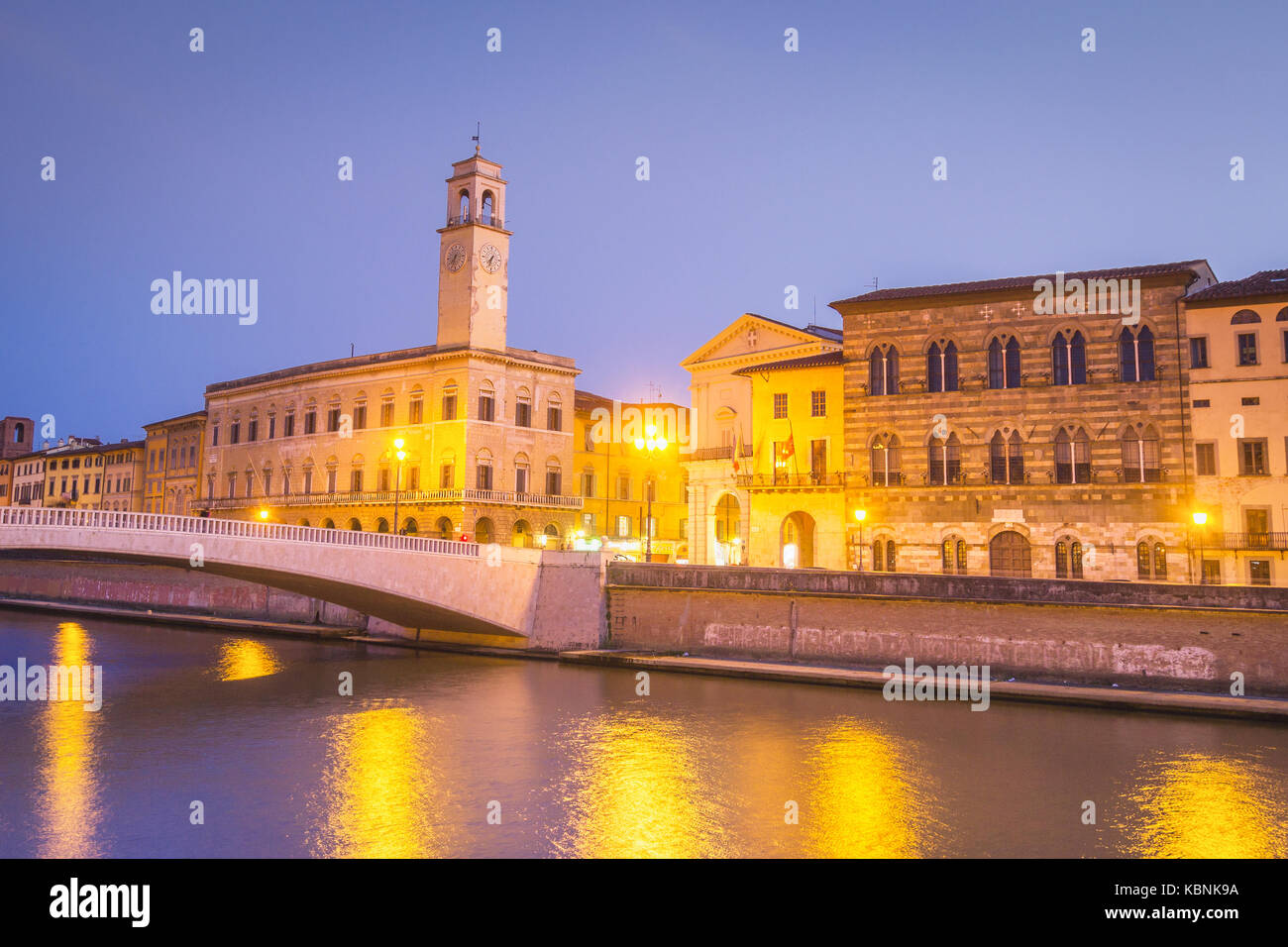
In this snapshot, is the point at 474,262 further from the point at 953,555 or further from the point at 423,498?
the point at 953,555

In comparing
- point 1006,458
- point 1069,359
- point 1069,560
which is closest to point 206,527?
point 1006,458

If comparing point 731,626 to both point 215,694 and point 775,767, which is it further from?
point 215,694

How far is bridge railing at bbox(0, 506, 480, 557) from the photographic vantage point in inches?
1026

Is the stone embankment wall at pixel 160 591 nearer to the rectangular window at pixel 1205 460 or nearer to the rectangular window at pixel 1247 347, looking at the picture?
the rectangular window at pixel 1205 460

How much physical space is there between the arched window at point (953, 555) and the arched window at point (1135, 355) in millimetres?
8259

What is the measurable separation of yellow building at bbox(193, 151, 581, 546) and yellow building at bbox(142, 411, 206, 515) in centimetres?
1350

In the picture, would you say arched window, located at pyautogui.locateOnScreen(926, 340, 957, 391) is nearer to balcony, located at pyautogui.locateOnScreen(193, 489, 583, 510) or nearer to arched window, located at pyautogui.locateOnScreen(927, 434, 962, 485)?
arched window, located at pyautogui.locateOnScreen(927, 434, 962, 485)

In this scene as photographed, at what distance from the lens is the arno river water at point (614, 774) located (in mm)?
15336

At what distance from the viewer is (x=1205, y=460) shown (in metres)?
34.4

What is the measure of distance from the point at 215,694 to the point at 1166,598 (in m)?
26.2

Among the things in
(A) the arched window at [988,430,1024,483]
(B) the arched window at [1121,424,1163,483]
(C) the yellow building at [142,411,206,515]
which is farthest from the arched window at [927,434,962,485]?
(C) the yellow building at [142,411,206,515]
